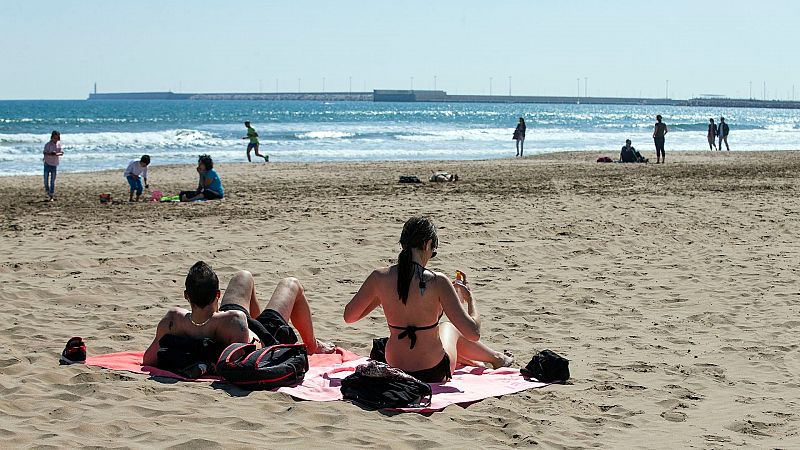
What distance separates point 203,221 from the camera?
41.0 feet

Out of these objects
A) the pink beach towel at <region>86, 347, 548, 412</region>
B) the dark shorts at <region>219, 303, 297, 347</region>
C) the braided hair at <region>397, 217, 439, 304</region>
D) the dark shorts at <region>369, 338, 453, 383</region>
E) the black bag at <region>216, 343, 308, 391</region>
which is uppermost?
the braided hair at <region>397, 217, 439, 304</region>

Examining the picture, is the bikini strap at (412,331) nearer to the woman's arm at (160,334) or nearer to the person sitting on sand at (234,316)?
the person sitting on sand at (234,316)

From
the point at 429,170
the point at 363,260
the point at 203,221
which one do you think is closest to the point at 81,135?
the point at 429,170

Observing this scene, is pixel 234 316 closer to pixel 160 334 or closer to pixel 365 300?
pixel 160 334

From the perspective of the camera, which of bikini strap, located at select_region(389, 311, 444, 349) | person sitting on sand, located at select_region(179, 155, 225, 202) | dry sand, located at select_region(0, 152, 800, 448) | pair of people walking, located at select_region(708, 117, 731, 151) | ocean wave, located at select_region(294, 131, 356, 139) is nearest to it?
dry sand, located at select_region(0, 152, 800, 448)

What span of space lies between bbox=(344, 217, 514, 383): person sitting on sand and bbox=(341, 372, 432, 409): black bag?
1.02 ft

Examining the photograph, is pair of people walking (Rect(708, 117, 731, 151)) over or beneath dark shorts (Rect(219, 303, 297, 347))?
over

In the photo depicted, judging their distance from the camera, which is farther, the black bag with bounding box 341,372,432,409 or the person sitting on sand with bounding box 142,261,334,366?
the person sitting on sand with bounding box 142,261,334,366

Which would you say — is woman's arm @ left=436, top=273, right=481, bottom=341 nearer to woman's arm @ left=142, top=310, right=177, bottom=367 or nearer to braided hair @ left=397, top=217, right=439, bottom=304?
braided hair @ left=397, top=217, right=439, bottom=304

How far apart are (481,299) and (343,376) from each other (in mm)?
2731

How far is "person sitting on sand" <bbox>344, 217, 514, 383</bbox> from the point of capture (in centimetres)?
543

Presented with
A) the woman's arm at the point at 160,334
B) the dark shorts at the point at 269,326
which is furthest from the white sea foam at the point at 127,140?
the woman's arm at the point at 160,334

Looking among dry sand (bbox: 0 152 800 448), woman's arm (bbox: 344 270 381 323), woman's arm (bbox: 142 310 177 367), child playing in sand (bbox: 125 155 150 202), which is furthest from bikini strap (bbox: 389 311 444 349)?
child playing in sand (bbox: 125 155 150 202)

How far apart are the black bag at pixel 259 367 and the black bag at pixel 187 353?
177mm
